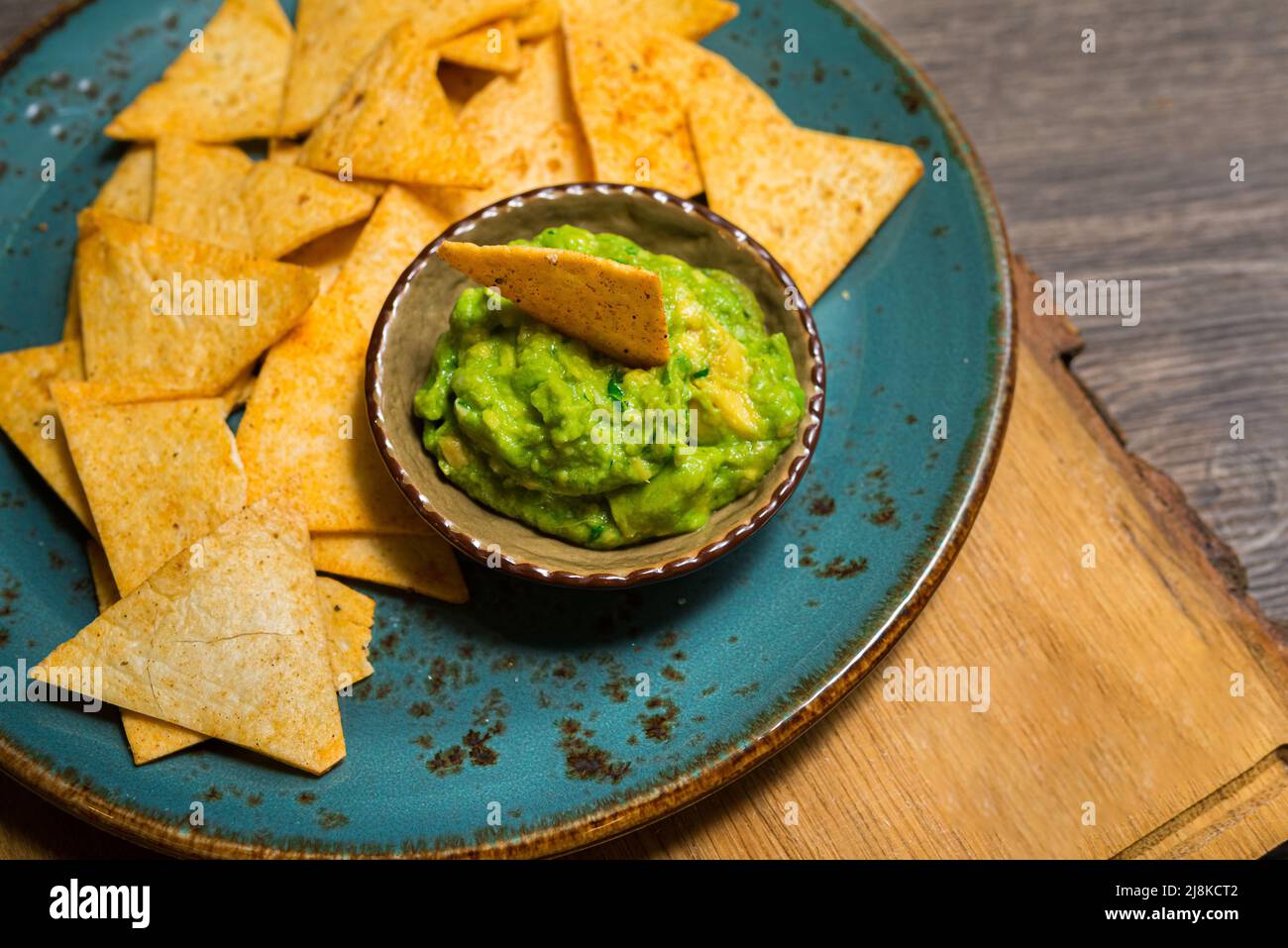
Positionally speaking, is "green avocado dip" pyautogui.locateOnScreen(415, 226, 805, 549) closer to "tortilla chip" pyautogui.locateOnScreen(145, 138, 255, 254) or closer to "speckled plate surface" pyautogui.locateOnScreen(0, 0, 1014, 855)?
"speckled plate surface" pyautogui.locateOnScreen(0, 0, 1014, 855)

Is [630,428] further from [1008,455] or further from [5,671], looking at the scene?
[5,671]

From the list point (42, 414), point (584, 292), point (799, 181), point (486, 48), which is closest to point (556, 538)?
point (584, 292)

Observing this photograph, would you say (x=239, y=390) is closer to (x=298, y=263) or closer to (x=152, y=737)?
(x=298, y=263)

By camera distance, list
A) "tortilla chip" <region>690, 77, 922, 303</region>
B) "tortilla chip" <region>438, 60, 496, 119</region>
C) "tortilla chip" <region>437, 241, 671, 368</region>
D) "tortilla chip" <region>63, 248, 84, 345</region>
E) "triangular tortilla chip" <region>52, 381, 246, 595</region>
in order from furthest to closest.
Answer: "tortilla chip" <region>438, 60, 496, 119</region>, "tortilla chip" <region>690, 77, 922, 303</region>, "tortilla chip" <region>63, 248, 84, 345</region>, "triangular tortilla chip" <region>52, 381, 246, 595</region>, "tortilla chip" <region>437, 241, 671, 368</region>

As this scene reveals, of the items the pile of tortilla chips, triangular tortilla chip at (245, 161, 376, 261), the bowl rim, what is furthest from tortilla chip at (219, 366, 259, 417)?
the bowl rim

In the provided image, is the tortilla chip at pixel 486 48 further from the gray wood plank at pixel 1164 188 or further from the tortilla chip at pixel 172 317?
the gray wood plank at pixel 1164 188
